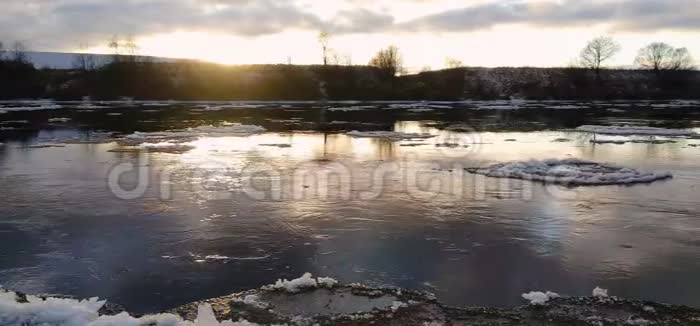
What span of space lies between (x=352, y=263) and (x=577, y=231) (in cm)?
318

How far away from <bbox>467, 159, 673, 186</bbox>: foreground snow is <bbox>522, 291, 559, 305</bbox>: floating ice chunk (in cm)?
609

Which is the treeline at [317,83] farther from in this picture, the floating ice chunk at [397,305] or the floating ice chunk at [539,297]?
the floating ice chunk at [539,297]

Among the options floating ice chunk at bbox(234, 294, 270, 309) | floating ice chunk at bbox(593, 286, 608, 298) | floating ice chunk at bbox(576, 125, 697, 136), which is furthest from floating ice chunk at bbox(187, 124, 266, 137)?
floating ice chunk at bbox(593, 286, 608, 298)

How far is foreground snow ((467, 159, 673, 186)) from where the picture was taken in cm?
1124

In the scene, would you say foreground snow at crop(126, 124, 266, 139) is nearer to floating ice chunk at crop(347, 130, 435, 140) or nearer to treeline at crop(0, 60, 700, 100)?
floating ice chunk at crop(347, 130, 435, 140)

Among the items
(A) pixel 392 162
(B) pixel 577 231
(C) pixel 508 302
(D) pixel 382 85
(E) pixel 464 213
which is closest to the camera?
(C) pixel 508 302

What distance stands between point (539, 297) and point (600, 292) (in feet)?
2.02

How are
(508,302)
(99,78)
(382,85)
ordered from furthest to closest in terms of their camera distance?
(382,85)
(99,78)
(508,302)

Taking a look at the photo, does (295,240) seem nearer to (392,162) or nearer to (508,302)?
(508,302)

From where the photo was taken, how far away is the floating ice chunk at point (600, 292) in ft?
17.7

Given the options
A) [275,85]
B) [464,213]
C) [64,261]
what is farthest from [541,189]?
[275,85]

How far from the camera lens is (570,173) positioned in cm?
1185

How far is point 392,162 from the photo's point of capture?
13.8m

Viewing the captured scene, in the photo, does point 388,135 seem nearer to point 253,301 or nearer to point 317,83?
point 253,301
